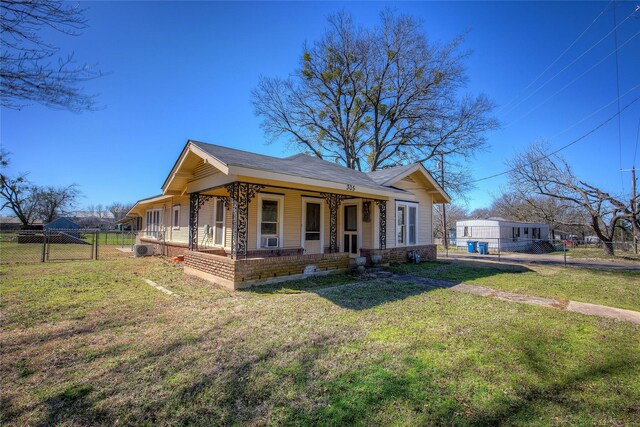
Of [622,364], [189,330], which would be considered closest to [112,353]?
[189,330]

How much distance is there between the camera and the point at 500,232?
24469 mm

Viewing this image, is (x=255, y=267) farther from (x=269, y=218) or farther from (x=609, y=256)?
(x=609, y=256)

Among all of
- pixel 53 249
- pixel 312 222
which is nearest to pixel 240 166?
pixel 312 222

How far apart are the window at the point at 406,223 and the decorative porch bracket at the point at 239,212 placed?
6.97 m

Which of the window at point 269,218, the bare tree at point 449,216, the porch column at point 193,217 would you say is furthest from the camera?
the bare tree at point 449,216

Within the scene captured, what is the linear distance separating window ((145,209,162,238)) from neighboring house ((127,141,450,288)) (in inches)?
123

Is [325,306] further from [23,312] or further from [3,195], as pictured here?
[3,195]

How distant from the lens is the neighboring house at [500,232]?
24.6 metres

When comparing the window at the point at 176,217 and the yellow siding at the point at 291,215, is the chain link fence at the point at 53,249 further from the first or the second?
the yellow siding at the point at 291,215

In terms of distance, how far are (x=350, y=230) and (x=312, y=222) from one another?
1.90m

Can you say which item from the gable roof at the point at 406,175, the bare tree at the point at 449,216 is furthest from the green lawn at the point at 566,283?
the bare tree at the point at 449,216

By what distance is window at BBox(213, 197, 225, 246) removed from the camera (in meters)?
11.1

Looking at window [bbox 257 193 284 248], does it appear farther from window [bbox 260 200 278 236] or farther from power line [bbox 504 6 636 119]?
power line [bbox 504 6 636 119]

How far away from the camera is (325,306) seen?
530 centimetres
